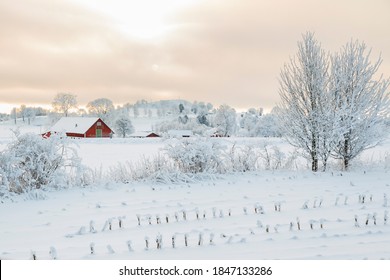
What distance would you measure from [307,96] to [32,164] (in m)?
10.1

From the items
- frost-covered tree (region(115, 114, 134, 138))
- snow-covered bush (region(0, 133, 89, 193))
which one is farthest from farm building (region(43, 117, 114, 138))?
snow-covered bush (region(0, 133, 89, 193))

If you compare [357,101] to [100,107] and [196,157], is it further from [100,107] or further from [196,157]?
[100,107]

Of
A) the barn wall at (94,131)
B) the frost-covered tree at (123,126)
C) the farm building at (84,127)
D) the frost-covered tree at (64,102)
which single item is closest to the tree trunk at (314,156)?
the farm building at (84,127)

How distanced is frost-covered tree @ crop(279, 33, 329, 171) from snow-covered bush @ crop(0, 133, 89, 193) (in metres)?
8.27

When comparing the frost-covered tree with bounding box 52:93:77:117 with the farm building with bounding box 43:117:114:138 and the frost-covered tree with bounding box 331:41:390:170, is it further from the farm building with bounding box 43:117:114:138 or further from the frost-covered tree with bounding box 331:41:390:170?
the frost-covered tree with bounding box 331:41:390:170

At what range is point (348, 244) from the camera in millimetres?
4832

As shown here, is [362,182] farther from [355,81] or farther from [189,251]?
[189,251]

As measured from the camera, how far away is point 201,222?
616cm

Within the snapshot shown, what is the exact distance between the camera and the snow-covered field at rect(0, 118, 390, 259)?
15.5ft

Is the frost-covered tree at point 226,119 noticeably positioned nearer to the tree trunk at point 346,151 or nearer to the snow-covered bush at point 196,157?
the tree trunk at point 346,151

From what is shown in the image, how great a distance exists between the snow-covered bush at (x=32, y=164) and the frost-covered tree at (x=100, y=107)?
233 ft

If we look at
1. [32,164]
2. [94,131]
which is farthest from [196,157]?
[94,131]
